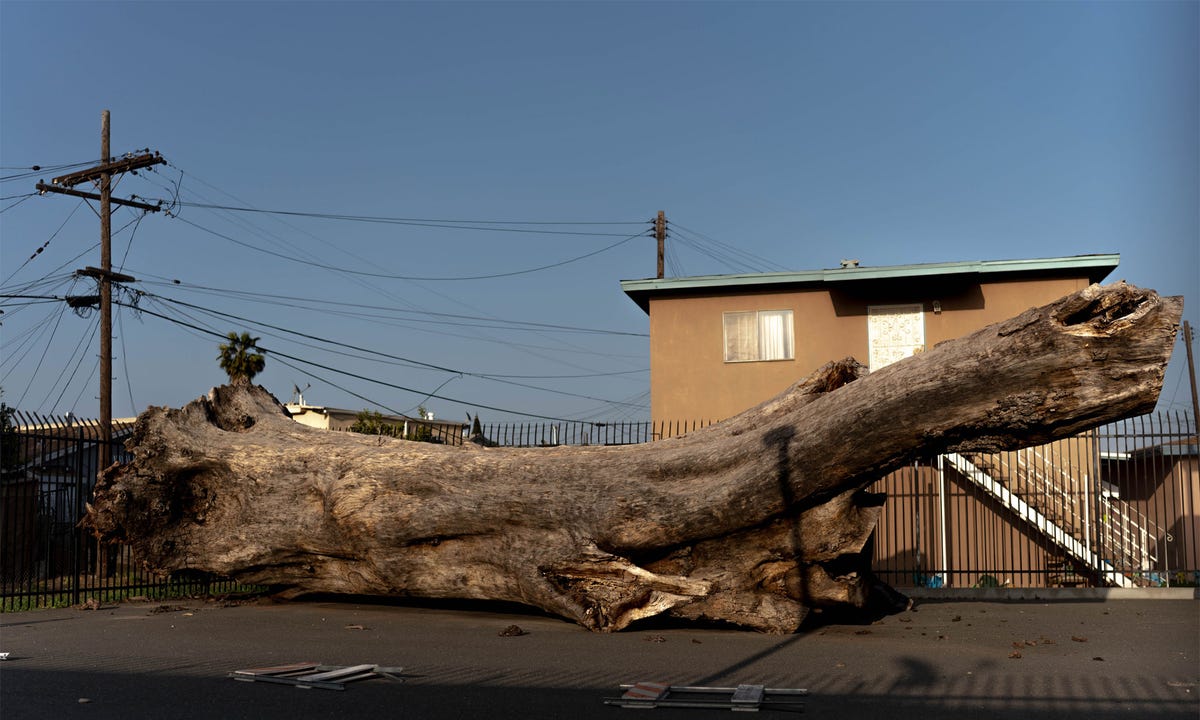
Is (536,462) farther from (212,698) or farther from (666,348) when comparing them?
(666,348)

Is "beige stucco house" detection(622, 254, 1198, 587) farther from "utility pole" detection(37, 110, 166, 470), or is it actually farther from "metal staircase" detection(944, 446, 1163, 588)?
"utility pole" detection(37, 110, 166, 470)

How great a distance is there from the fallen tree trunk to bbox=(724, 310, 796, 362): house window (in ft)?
29.5

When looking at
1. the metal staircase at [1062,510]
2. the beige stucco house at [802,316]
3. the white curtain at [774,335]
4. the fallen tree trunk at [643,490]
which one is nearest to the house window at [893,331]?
the beige stucco house at [802,316]

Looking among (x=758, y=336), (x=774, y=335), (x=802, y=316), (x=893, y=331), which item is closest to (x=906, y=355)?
(x=893, y=331)

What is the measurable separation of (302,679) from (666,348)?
15.5 metres

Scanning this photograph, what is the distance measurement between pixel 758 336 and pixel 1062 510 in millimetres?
7630

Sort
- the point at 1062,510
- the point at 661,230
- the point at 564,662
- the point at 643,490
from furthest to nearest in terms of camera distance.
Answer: the point at 661,230 < the point at 1062,510 < the point at 643,490 < the point at 564,662

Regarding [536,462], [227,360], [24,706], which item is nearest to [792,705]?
[24,706]

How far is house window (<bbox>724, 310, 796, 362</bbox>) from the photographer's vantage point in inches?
846

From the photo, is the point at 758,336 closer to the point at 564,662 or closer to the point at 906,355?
the point at 906,355

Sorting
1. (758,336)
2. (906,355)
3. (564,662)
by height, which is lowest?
(564,662)

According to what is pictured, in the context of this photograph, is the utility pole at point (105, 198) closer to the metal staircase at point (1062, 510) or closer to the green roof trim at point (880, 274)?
the green roof trim at point (880, 274)

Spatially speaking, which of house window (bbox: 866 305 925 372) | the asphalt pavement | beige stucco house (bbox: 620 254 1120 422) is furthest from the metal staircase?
beige stucco house (bbox: 620 254 1120 422)

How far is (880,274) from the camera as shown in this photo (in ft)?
66.6
